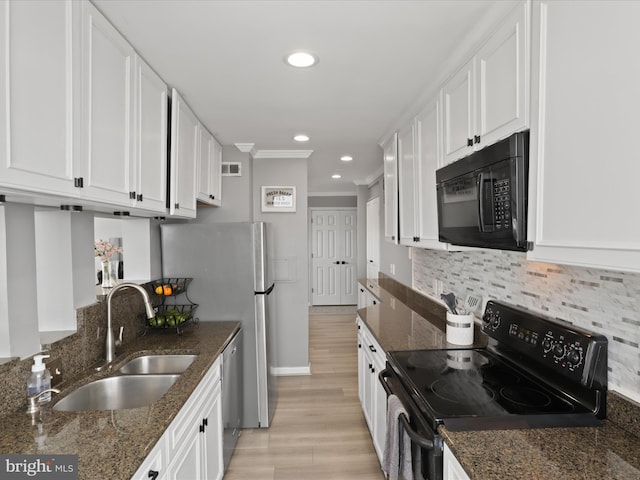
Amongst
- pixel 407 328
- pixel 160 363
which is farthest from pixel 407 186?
pixel 160 363

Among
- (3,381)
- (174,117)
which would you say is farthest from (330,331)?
(3,381)

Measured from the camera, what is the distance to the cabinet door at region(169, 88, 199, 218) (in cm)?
222

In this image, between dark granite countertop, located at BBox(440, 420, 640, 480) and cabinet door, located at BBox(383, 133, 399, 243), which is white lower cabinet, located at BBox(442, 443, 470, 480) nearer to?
dark granite countertop, located at BBox(440, 420, 640, 480)

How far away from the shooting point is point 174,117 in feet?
7.25

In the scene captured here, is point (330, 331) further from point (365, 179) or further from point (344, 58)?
point (344, 58)


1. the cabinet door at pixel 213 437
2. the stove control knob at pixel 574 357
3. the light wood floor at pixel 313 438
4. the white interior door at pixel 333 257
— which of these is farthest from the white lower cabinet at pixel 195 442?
the white interior door at pixel 333 257

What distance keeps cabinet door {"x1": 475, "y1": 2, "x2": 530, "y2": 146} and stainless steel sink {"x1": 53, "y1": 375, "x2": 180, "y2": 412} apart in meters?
1.84

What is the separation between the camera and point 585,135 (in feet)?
3.28

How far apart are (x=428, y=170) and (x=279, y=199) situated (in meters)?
2.12

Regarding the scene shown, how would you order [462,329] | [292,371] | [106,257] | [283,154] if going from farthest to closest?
1. [292,371]
2. [283,154]
3. [106,257]
4. [462,329]

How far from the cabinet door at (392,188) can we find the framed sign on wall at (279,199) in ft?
3.92

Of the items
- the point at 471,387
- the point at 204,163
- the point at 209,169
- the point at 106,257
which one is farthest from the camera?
the point at 209,169

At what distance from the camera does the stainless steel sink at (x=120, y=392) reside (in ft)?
5.43

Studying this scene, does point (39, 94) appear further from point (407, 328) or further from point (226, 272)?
point (407, 328)
